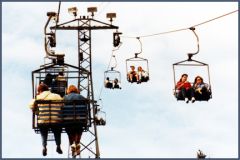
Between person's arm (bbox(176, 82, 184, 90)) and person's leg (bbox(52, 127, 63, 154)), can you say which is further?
person's arm (bbox(176, 82, 184, 90))

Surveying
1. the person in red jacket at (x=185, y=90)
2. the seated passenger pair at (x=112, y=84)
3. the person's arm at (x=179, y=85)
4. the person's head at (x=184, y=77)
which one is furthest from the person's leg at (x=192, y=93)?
the seated passenger pair at (x=112, y=84)

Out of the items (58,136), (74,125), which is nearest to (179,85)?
(74,125)

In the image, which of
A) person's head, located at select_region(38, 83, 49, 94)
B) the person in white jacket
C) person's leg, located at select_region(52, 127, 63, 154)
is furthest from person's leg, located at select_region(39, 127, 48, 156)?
person's head, located at select_region(38, 83, 49, 94)

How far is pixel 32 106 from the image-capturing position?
74.3ft

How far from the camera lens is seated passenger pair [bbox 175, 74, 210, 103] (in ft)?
77.3

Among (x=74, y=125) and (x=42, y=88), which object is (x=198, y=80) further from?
(x=42, y=88)

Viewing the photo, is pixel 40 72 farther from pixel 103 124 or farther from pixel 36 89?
pixel 103 124

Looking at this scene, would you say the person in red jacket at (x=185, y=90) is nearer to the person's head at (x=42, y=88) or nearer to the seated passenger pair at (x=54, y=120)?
the seated passenger pair at (x=54, y=120)

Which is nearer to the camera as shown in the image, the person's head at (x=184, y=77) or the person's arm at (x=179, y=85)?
the person's arm at (x=179, y=85)

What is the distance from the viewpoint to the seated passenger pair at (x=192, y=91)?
23.6 meters

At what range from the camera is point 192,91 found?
2369 centimetres

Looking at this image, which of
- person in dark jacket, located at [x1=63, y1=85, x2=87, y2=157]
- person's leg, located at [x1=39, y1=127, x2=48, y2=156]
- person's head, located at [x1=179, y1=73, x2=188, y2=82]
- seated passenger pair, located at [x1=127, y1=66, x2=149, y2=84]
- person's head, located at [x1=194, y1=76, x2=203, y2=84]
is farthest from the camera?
seated passenger pair, located at [x1=127, y1=66, x2=149, y2=84]

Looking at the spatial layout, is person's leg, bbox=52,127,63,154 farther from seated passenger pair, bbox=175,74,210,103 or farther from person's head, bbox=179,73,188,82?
person's head, bbox=179,73,188,82

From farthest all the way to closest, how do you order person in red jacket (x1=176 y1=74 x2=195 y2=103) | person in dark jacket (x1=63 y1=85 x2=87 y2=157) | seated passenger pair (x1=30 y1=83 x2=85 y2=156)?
person in red jacket (x1=176 y1=74 x2=195 y2=103) < seated passenger pair (x1=30 y1=83 x2=85 y2=156) < person in dark jacket (x1=63 y1=85 x2=87 y2=157)
